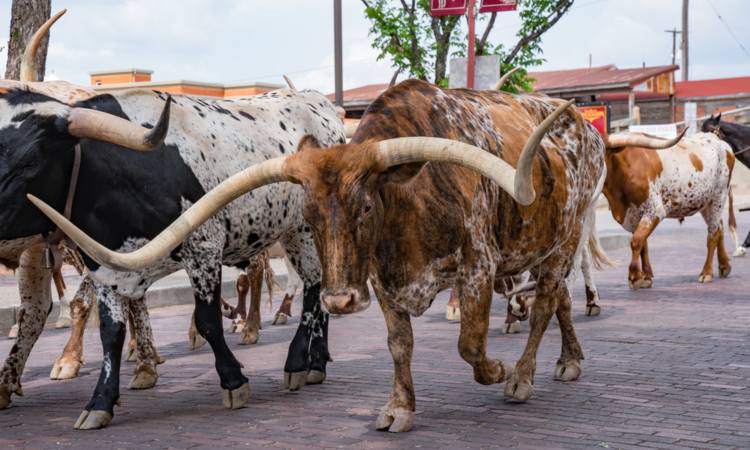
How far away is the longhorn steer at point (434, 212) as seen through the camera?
5.27m

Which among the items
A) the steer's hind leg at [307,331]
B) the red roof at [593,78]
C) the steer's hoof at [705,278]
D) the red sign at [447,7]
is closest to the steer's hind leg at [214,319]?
the steer's hind leg at [307,331]

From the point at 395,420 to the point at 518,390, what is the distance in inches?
37.8

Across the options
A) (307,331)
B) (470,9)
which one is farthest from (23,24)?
(307,331)

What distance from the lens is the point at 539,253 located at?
671 centimetres

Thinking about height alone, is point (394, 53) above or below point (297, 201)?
above

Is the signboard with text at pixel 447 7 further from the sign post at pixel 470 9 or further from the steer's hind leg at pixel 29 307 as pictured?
the steer's hind leg at pixel 29 307

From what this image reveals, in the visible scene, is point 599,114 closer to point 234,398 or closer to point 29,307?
point 29,307

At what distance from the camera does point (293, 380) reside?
24.2 ft

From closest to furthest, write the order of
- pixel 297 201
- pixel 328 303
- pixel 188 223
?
pixel 328 303, pixel 188 223, pixel 297 201

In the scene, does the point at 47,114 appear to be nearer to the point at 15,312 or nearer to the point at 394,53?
the point at 15,312

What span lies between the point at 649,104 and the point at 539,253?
3946cm

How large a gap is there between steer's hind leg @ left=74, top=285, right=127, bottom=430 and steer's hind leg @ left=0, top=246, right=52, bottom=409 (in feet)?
3.19

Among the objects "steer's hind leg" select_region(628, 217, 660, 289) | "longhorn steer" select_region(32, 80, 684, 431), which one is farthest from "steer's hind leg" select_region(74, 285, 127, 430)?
"steer's hind leg" select_region(628, 217, 660, 289)

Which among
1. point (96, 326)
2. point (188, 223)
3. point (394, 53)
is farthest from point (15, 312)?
point (394, 53)
